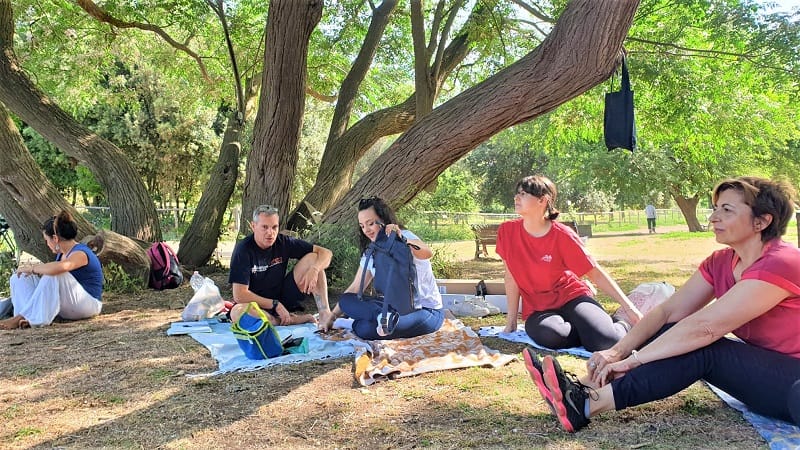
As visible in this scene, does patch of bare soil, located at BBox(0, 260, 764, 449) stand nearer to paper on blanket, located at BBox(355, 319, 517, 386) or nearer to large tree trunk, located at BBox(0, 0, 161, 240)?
paper on blanket, located at BBox(355, 319, 517, 386)

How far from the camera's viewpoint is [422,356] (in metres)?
3.86

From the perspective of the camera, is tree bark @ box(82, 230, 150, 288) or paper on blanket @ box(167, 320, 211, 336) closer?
paper on blanket @ box(167, 320, 211, 336)

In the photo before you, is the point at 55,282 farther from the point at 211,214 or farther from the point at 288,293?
the point at 211,214

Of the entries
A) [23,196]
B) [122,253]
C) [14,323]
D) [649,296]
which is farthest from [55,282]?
[649,296]

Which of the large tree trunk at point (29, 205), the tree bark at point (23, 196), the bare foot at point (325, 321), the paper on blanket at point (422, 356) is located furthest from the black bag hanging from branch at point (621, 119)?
the tree bark at point (23, 196)

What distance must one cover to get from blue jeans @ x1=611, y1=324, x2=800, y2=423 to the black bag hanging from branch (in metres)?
3.46

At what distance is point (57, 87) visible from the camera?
1187 centimetres

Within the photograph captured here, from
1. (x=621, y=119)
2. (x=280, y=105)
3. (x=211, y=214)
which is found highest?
(x=280, y=105)

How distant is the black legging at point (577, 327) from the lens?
3.86m

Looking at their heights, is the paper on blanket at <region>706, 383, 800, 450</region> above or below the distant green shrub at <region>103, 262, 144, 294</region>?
below

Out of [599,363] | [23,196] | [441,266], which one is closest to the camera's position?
[599,363]

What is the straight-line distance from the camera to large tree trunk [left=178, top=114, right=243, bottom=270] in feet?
28.9

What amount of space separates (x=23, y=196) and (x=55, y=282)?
271 centimetres

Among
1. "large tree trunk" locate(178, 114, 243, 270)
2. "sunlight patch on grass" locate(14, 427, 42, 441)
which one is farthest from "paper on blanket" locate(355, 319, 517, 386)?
"large tree trunk" locate(178, 114, 243, 270)
